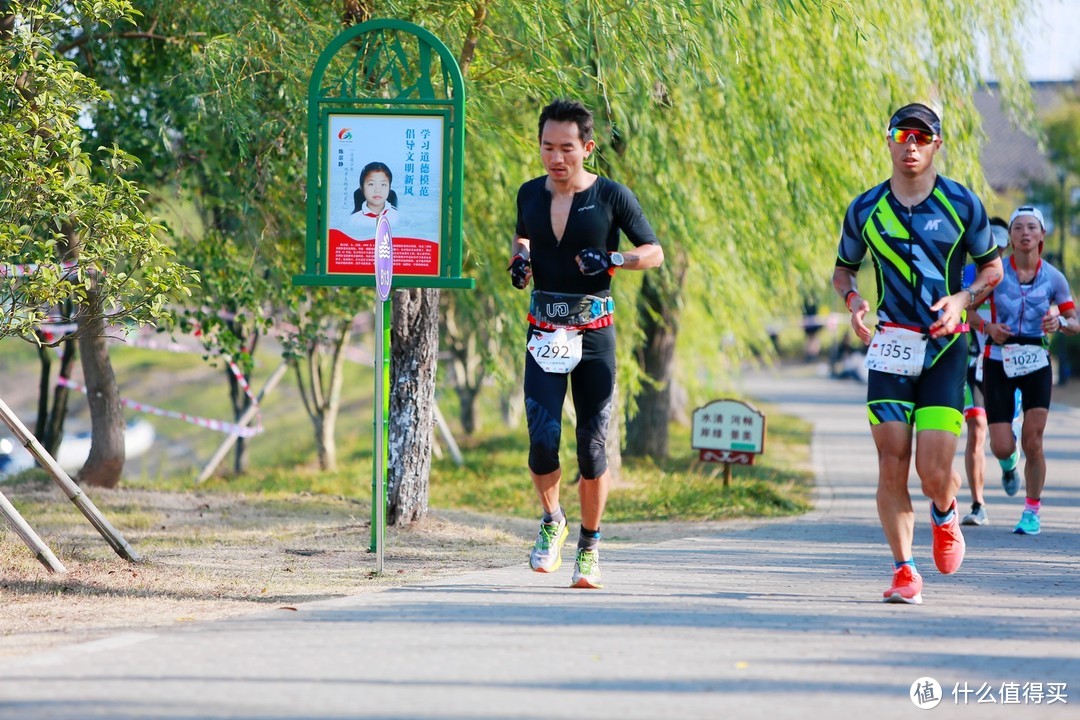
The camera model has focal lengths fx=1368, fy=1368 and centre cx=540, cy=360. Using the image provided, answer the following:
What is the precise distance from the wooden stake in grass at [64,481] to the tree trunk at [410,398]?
1900mm

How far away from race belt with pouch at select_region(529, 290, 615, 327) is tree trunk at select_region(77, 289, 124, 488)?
5788mm

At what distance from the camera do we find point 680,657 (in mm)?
4684

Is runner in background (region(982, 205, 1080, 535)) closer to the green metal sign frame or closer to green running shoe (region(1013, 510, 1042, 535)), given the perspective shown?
green running shoe (region(1013, 510, 1042, 535))

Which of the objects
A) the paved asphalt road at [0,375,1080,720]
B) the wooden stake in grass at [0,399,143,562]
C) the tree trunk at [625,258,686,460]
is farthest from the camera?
the tree trunk at [625,258,686,460]

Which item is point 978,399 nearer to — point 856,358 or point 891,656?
point 891,656

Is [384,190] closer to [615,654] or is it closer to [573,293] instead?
[573,293]

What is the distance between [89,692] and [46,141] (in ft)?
12.3

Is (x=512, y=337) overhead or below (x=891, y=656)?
overhead

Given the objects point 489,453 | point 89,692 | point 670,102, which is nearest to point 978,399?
point 670,102

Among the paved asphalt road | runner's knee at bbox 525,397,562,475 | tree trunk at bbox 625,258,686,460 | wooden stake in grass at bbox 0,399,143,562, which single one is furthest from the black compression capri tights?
tree trunk at bbox 625,258,686,460

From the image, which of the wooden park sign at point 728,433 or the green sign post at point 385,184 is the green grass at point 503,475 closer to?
the wooden park sign at point 728,433

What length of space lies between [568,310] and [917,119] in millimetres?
1745

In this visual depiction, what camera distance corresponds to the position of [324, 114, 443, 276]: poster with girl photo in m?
7.26

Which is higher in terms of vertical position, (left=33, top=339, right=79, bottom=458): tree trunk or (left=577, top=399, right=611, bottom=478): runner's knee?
(left=577, top=399, right=611, bottom=478): runner's knee
